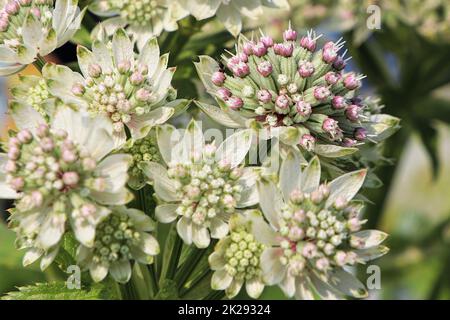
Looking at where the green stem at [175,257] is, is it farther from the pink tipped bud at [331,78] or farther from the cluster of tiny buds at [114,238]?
the pink tipped bud at [331,78]

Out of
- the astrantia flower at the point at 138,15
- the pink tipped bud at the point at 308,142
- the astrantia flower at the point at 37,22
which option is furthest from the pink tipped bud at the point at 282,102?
the astrantia flower at the point at 37,22

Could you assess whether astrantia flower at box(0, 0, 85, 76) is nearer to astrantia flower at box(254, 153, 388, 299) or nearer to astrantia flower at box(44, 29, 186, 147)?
astrantia flower at box(44, 29, 186, 147)

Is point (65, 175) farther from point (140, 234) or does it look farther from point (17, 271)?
point (17, 271)

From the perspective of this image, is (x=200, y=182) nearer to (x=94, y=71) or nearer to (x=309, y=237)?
(x=309, y=237)

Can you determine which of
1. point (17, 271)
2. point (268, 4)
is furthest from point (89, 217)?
point (17, 271)

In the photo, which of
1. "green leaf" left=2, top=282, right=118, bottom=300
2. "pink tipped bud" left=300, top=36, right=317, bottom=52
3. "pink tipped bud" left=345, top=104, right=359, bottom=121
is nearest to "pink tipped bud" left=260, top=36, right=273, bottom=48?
"pink tipped bud" left=300, top=36, right=317, bottom=52
